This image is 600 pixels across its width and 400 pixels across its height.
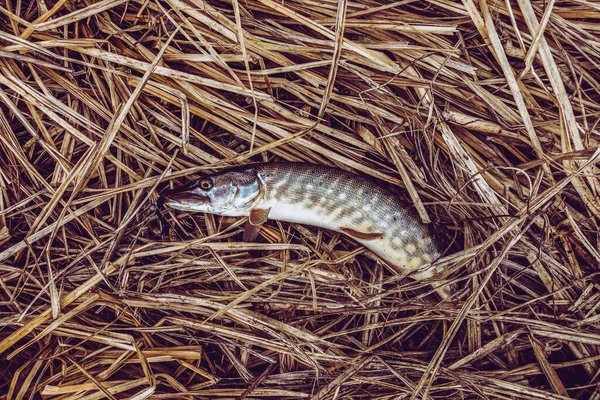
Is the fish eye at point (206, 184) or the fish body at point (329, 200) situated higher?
the fish body at point (329, 200)

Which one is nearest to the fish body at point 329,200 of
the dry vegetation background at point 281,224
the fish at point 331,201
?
the fish at point 331,201

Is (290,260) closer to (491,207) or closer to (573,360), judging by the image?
(491,207)

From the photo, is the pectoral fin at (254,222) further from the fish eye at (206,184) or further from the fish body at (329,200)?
the fish eye at (206,184)

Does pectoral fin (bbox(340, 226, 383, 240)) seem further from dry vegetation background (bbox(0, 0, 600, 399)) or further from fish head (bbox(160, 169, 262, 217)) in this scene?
fish head (bbox(160, 169, 262, 217))

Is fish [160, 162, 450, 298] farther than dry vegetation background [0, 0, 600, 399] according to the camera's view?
Yes

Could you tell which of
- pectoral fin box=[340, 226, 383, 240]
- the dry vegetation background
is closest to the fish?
pectoral fin box=[340, 226, 383, 240]

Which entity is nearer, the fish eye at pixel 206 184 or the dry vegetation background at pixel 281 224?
the dry vegetation background at pixel 281 224

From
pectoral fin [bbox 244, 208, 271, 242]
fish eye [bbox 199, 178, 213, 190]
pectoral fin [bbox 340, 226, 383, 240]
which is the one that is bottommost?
pectoral fin [bbox 244, 208, 271, 242]

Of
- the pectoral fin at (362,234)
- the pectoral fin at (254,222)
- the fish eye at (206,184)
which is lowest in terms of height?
the pectoral fin at (254,222)
